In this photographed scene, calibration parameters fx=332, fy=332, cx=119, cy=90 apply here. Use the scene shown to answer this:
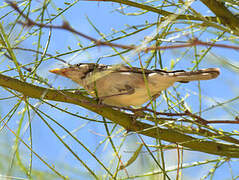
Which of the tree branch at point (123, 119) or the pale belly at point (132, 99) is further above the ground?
the pale belly at point (132, 99)

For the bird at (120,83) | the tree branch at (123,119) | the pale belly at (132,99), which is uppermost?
the bird at (120,83)

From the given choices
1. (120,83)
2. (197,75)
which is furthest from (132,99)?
(197,75)

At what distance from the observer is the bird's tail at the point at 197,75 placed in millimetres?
2135

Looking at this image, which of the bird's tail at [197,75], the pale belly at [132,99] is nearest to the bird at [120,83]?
the pale belly at [132,99]

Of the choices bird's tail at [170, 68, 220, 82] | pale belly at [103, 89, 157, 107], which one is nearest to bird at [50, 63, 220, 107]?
pale belly at [103, 89, 157, 107]

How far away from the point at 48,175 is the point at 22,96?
0.70m

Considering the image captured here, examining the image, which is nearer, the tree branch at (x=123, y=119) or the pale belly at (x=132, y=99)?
the tree branch at (x=123, y=119)

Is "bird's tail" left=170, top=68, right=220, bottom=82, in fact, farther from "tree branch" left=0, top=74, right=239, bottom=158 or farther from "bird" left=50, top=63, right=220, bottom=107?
"tree branch" left=0, top=74, right=239, bottom=158

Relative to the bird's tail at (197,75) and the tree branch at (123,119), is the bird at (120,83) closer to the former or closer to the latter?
the bird's tail at (197,75)

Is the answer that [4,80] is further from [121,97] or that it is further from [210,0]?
[210,0]

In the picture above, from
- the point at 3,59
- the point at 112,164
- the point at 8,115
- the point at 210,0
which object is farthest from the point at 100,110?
the point at 210,0

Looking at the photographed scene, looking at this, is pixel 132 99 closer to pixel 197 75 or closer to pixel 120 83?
pixel 120 83

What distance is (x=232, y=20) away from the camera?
2080 millimetres

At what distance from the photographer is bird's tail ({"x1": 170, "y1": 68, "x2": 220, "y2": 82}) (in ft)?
7.00
